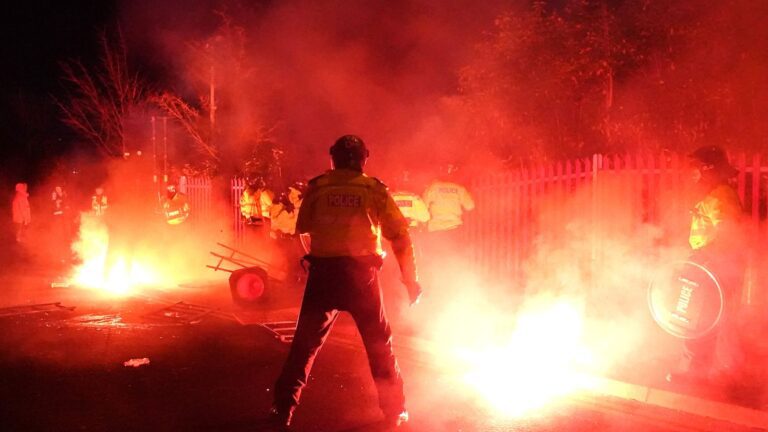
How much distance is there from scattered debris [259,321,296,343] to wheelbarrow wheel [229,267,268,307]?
957mm

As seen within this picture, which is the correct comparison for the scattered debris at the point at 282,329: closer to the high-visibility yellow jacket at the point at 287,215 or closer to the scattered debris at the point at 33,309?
the high-visibility yellow jacket at the point at 287,215

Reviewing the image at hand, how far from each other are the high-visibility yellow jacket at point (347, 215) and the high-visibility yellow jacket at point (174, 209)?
892 cm

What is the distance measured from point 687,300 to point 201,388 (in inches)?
146

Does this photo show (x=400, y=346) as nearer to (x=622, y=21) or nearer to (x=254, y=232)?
(x=254, y=232)

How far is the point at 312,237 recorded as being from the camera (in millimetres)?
4133

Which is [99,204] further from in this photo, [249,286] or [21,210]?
[249,286]

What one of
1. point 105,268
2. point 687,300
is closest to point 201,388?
point 687,300

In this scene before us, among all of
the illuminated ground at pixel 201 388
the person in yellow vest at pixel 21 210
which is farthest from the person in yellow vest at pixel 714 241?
the person in yellow vest at pixel 21 210

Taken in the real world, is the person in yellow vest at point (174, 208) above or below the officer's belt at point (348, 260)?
above

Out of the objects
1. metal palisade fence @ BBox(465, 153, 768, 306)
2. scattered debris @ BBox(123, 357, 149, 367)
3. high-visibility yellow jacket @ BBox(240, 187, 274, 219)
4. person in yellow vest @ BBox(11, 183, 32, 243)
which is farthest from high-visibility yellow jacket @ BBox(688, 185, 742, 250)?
person in yellow vest @ BBox(11, 183, 32, 243)

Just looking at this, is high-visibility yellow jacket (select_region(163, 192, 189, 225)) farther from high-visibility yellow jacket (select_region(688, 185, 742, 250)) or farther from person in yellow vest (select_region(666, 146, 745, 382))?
high-visibility yellow jacket (select_region(688, 185, 742, 250))

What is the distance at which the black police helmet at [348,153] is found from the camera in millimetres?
4152

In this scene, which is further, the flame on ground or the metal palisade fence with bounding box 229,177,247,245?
the metal palisade fence with bounding box 229,177,247,245

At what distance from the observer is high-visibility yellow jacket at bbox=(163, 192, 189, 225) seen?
12.5 m
